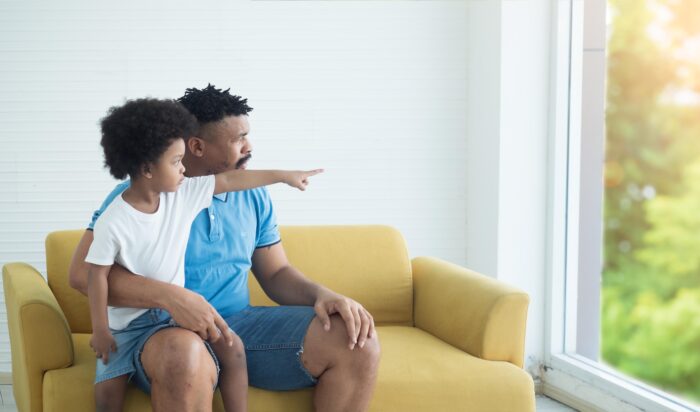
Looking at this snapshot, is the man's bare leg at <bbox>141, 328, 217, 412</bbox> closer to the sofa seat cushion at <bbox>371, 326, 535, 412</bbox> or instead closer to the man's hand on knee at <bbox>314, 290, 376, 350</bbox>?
the man's hand on knee at <bbox>314, 290, 376, 350</bbox>

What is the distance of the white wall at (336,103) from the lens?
349 cm

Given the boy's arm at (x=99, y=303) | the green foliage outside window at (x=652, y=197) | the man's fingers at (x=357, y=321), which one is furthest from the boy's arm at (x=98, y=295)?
the green foliage outside window at (x=652, y=197)

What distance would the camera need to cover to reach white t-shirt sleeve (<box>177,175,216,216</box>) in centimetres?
215

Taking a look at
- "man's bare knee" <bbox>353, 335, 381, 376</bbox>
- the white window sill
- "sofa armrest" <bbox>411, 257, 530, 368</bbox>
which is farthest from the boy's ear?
the white window sill

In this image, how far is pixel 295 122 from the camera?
12.1 ft

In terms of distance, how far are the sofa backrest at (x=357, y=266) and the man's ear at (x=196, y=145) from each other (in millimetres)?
611

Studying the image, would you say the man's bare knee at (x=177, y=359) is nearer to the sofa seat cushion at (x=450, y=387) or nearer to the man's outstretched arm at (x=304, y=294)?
the man's outstretched arm at (x=304, y=294)

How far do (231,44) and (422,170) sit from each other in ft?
3.42

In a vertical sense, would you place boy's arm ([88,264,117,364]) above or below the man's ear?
below

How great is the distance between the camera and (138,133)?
2.00 m

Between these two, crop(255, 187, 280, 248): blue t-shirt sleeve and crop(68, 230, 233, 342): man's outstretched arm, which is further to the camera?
crop(255, 187, 280, 248): blue t-shirt sleeve

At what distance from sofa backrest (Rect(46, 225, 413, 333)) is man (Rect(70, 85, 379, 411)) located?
0.36 metres

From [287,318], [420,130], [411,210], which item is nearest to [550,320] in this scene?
[411,210]

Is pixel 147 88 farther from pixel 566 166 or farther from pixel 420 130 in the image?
pixel 566 166
